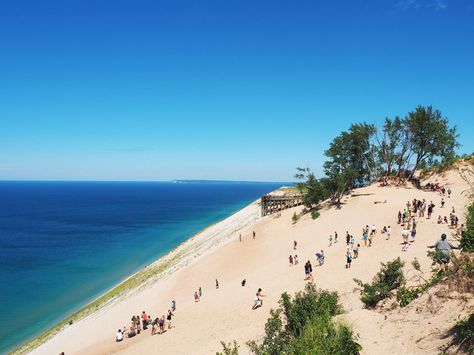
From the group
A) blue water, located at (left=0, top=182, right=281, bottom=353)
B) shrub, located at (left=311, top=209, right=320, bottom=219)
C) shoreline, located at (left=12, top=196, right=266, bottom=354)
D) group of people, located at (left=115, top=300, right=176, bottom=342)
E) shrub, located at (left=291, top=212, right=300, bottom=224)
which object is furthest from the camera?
shrub, located at (left=291, top=212, right=300, bottom=224)

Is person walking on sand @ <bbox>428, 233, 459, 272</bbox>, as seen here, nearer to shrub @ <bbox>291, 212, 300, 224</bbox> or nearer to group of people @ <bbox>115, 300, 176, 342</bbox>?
group of people @ <bbox>115, 300, 176, 342</bbox>

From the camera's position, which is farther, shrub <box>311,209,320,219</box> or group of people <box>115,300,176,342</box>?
shrub <box>311,209,320,219</box>

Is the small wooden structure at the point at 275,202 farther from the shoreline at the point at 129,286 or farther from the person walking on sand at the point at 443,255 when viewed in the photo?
the person walking on sand at the point at 443,255

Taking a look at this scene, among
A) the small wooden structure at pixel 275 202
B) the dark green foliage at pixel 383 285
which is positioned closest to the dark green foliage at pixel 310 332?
the dark green foliage at pixel 383 285

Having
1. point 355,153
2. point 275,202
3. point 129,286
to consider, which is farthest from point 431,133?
point 129,286

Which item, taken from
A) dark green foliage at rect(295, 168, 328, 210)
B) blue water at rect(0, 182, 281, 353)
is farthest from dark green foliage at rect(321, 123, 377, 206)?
blue water at rect(0, 182, 281, 353)

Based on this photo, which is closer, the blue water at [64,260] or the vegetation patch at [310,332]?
the vegetation patch at [310,332]
